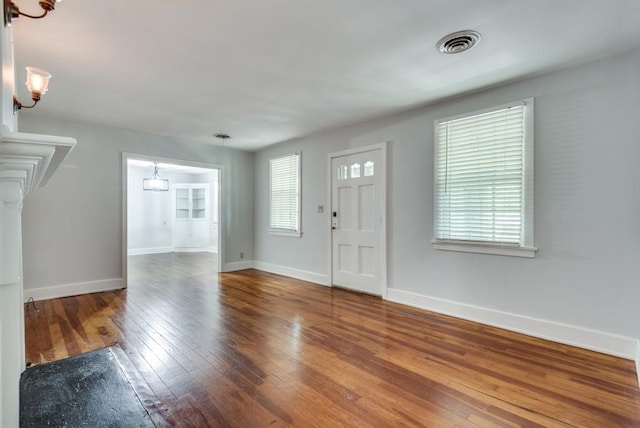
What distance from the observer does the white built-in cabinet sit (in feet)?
30.0

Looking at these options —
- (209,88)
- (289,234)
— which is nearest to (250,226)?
(289,234)

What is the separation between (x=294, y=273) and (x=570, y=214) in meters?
3.88

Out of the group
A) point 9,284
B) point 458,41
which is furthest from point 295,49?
point 9,284

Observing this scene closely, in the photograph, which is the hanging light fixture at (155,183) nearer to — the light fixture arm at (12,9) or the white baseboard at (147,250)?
the white baseboard at (147,250)

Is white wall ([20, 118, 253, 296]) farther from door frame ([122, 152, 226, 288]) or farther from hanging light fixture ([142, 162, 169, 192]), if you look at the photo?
hanging light fixture ([142, 162, 169, 192])

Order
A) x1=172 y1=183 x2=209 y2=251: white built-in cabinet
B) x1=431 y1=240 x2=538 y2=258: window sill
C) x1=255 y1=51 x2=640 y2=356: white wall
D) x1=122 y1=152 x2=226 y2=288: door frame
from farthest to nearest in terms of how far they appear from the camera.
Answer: x1=172 y1=183 x2=209 y2=251: white built-in cabinet < x1=122 y1=152 x2=226 y2=288: door frame < x1=431 y1=240 x2=538 y2=258: window sill < x1=255 y1=51 x2=640 y2=356: white wall

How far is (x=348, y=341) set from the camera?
2.71 metres

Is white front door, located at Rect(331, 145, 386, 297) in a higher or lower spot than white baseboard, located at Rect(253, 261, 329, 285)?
higher

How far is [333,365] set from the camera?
2.29 metres

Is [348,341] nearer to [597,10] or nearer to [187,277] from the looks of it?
[597,10]

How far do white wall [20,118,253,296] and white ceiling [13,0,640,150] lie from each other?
82 centimetres

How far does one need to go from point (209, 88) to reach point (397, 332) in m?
3.04

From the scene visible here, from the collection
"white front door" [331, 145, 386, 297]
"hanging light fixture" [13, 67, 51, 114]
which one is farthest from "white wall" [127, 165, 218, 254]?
"hanging light fixture" [13, 67, 51, 114]

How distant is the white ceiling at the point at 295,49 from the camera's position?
6.24ft
